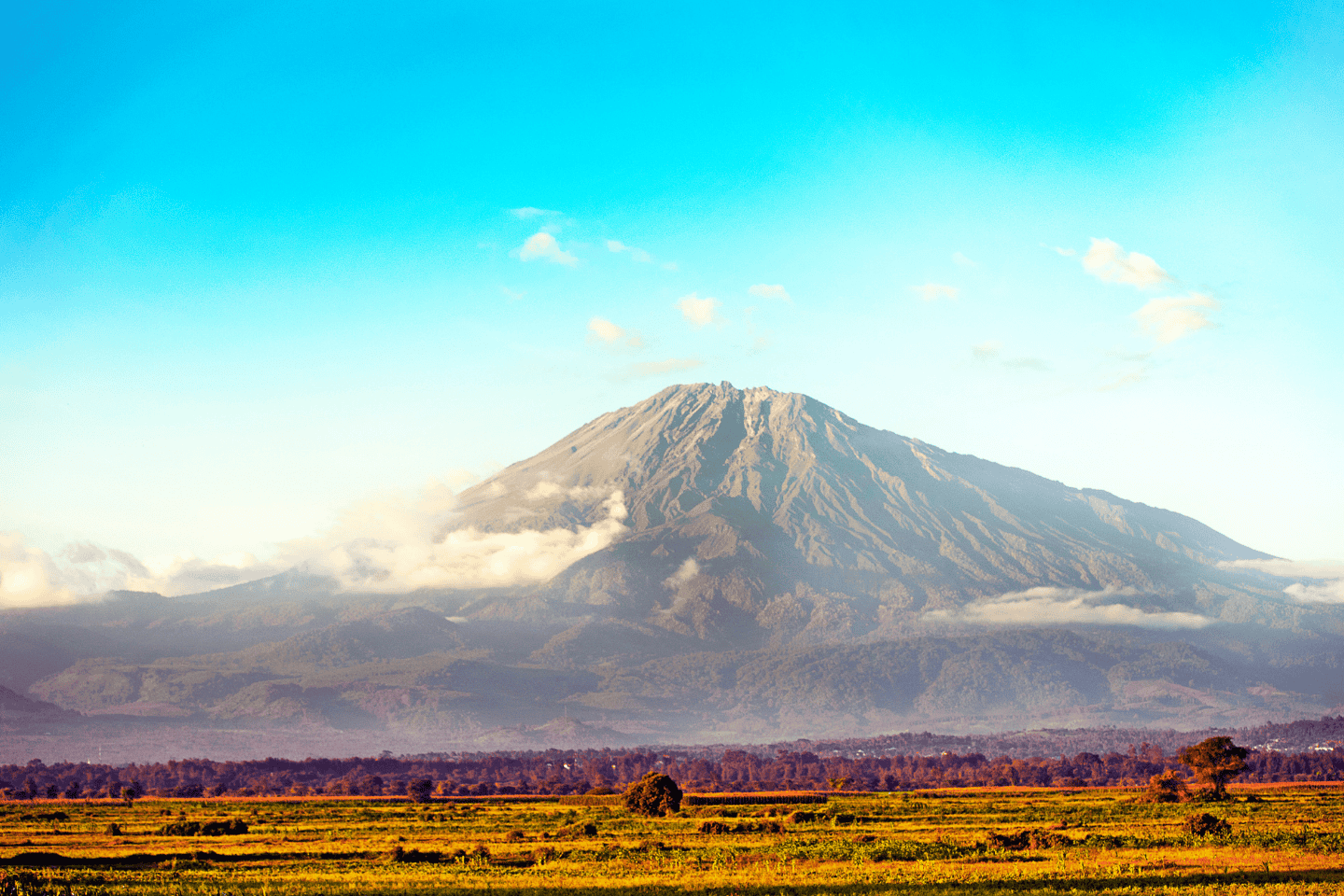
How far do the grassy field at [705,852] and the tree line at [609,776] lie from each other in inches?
2354

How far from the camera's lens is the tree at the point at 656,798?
8419cm

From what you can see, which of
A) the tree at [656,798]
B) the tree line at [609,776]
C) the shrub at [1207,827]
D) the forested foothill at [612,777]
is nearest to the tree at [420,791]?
the forested foothill at [612,777]

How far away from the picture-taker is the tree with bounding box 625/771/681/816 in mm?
84188

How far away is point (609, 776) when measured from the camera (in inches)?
6895

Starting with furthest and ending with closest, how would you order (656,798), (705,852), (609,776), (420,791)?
(609,776), (420,791), (656,798), (705,852)

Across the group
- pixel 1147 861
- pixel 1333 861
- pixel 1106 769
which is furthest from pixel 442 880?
pixel 1106 769

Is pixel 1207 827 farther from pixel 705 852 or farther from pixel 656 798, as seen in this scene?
pixel 656 798

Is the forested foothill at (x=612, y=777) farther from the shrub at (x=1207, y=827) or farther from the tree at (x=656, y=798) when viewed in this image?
the shrub at (x=1207, y=827)

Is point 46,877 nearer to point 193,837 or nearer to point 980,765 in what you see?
point 193,837

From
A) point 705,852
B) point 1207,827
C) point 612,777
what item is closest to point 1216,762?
point 1207,827

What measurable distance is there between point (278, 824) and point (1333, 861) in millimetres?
59244

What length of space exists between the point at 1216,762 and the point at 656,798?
50.3 m

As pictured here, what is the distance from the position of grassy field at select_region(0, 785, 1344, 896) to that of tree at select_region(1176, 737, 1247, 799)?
607 inches

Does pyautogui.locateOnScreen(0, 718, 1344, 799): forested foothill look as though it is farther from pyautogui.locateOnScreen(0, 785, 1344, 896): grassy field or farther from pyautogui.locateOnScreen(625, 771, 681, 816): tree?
pyautogui.locateOnScreen(0, 785, 1344, 896): grassy field
